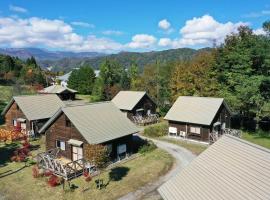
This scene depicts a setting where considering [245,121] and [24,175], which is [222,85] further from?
[24,175]

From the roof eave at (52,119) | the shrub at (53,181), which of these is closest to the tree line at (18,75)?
the roof eave at (52,119)

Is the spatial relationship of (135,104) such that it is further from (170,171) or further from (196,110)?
(170,171)

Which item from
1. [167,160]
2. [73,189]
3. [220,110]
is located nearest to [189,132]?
[220,110]

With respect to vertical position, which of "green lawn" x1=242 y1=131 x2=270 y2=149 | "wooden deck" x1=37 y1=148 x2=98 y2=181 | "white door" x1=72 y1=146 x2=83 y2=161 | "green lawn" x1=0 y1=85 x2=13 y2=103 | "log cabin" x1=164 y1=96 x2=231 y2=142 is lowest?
"green lawn" x1=242 y1=131 x2=270 y2=149

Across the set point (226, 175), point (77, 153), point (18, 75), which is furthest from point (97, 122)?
point (18, 75)

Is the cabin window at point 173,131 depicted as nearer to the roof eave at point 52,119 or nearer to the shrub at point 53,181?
the roof eave at point 52,119

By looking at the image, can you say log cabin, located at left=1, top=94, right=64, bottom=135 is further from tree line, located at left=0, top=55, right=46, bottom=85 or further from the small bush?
tree line, located at left=0, top=55, right=46, bottom=85

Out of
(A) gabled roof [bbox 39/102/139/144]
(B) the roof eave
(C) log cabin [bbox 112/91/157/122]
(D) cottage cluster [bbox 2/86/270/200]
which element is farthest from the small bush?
(C) log cabin [bbox 112/91/157/122]
